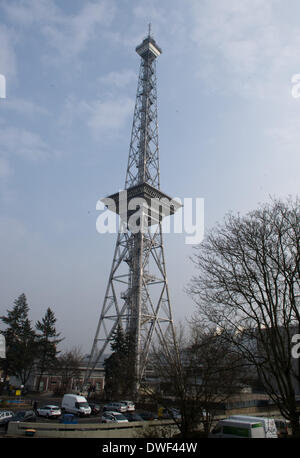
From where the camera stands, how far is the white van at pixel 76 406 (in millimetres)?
29356

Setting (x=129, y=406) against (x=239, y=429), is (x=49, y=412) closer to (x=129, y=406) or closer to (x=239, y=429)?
(x=129, y=406)

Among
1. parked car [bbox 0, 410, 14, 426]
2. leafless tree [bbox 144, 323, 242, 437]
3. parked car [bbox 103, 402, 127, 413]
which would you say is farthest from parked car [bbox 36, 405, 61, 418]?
leafless tree [bbox 144, 323, 242, 437]

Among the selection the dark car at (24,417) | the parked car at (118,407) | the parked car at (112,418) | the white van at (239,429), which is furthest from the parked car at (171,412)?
the dark car at (24,417)

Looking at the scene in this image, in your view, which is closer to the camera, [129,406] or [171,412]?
[171,412]

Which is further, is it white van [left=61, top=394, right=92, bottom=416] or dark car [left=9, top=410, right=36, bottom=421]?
white van [left=61, top=394, right=92, bottom=416]

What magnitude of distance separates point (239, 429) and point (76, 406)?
61.7 feet

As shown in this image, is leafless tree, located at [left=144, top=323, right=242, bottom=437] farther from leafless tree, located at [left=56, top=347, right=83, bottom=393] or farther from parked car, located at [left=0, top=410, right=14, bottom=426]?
leafless tree, located at [left=56, top=347, right=83, bottom=393]

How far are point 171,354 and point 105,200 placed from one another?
147ft

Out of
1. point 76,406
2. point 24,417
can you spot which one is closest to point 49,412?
point 76,406

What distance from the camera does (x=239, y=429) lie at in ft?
50.7

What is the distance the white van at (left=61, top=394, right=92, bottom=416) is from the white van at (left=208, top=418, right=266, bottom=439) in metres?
16.8

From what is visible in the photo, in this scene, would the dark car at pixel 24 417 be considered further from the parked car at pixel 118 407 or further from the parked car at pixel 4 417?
the parked car at pixel 118 407

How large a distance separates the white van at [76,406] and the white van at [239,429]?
1683cm

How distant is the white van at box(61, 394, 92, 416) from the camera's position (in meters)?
29.4
